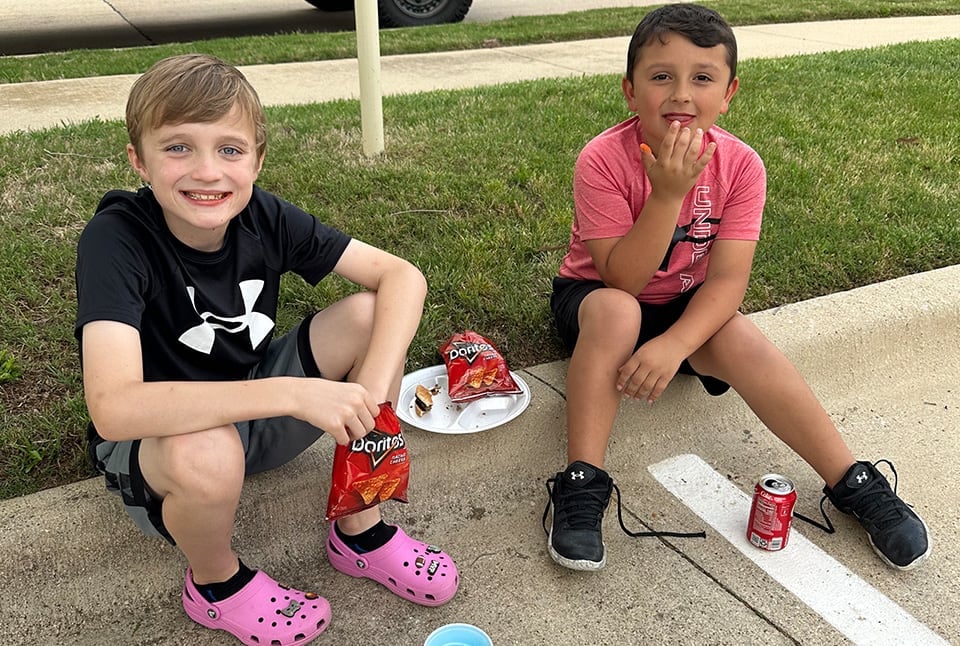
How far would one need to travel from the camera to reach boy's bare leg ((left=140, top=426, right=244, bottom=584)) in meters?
1.72

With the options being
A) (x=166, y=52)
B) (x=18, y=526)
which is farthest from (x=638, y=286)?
→ (x=166, y=52)

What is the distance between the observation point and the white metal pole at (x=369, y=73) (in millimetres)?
3863

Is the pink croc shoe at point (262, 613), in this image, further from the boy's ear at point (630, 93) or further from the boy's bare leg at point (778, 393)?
the boy's ear at point (630, 93)

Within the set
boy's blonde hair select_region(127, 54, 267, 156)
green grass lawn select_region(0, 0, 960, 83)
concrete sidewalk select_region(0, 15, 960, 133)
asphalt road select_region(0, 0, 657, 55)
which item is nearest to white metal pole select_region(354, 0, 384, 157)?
concrete sidewalk select_region(0, 15, 960, 133)

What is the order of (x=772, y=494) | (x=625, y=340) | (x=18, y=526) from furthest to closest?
1. (x=625, y=340)
2. (x=772, y=494)
3. (x=18, y=526)

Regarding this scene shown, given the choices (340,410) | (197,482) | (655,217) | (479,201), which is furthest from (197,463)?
(479,201)

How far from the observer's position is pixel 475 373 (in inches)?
100

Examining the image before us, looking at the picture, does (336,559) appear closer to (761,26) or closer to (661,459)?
(661,459)

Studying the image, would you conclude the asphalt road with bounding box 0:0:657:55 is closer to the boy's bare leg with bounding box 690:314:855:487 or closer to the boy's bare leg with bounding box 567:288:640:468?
the boy's bare leg with bounding box 567:288:640:468

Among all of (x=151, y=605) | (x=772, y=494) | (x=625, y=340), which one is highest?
(x=625, y=340)

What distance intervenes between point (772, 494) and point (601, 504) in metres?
0.43

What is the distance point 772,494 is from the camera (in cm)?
218

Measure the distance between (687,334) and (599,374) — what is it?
0.26 metres

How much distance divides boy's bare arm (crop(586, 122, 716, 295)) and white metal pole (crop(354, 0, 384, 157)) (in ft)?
6.10
